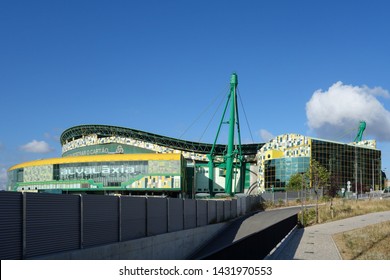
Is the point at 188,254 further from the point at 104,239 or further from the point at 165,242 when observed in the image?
the point at 104,239

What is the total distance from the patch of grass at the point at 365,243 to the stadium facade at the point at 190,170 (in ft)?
230

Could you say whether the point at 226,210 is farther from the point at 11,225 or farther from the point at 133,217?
the point at 11,225

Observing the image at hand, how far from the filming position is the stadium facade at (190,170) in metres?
114

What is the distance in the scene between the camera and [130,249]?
61.7 ft

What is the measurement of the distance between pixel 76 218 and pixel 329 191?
194 feet


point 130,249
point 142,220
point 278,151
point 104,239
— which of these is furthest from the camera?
point 278,151

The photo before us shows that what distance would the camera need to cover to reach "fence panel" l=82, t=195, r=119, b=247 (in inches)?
620

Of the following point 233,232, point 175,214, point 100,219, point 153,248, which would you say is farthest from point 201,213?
point 100,219

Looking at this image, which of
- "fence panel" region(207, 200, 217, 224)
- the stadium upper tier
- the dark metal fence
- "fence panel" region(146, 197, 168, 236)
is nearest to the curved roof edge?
the stadium upper tier

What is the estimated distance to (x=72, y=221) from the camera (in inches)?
583

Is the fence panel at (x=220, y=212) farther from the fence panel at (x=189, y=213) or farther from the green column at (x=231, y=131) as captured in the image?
the green column at (x=231, y=131)

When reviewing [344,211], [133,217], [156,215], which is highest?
[133,217]

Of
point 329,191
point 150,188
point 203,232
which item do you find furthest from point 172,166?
point 203,232

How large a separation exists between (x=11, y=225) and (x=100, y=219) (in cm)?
508
